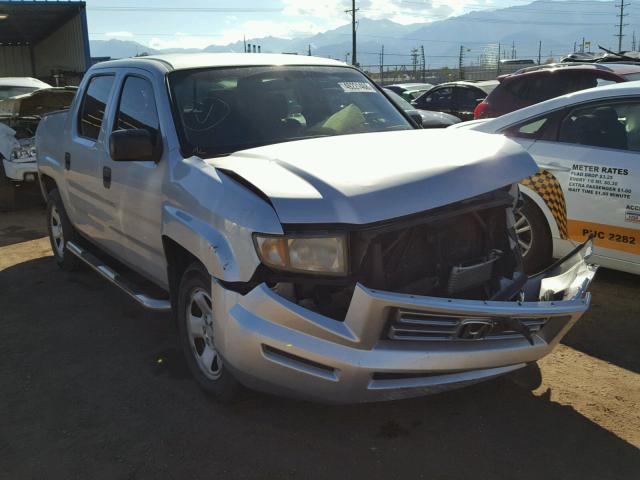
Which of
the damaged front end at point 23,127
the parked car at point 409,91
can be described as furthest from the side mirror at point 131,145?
the parked car at point 409,91

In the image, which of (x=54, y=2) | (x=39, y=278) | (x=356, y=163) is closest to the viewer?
(x=356, y=163)

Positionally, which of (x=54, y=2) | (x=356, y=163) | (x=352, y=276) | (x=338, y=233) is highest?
(x=54, y=2)

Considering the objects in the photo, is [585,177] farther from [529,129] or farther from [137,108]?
[137,108]

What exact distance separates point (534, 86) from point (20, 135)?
7624 millimetres

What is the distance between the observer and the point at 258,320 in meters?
2.63

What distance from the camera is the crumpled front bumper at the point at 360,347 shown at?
2.52 m

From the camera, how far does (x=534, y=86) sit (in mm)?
8539

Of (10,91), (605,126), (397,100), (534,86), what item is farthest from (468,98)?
(605,126)

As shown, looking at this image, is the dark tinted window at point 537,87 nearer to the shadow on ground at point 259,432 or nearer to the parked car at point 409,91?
the shadow on ground at point 259,432

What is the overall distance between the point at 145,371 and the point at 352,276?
5.83ft

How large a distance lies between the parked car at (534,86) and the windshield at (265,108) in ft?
15.5

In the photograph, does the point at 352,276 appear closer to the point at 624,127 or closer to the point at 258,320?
the point at 258,320

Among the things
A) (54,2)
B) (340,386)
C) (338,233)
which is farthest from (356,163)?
(54,2)

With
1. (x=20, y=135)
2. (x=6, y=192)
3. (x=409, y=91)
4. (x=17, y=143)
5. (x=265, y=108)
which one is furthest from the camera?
(x=409, y=91)
